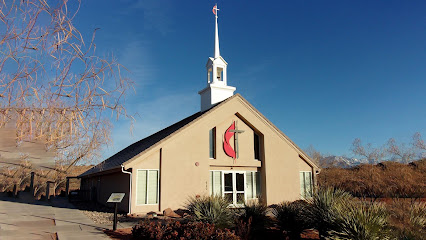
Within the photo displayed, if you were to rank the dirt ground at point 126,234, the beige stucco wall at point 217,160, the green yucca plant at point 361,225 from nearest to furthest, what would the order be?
1. the green yucca plant at point 361,225
2. the dirt ground at point 126,234
3. the beige stucco wall at point 217,160

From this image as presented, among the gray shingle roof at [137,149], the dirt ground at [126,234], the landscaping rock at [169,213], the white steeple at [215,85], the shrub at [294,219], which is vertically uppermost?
the white steeple at [215,85]

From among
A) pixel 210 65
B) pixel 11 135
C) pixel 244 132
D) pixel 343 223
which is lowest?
pixel 343 223

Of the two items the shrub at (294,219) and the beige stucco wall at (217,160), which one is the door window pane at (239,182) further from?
the shrub at (294,219)

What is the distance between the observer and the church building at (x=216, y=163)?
16.7 metres

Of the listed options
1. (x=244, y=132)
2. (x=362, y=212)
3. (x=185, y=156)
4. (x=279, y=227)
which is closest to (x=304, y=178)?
(x=244, y=132)

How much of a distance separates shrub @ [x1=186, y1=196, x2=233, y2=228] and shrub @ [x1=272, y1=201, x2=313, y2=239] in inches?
73.1

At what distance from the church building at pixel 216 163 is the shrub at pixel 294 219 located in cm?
503

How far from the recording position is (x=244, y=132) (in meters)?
20.6

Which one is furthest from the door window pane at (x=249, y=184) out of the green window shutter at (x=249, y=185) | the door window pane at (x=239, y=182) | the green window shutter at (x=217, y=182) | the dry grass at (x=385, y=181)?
Answer: the dry grass at (x=385, y=181)

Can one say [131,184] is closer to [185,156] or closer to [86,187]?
[185,156]

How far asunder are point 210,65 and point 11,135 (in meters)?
20.7

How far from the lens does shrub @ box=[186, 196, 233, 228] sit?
37.9 feet

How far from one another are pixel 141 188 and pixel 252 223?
720 cm

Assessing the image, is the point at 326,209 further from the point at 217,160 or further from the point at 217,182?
the point at 217,182
